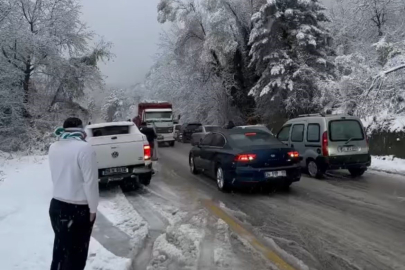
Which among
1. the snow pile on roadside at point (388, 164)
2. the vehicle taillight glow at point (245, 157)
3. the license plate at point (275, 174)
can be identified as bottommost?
the snow pile on roadside at point (388, 164)

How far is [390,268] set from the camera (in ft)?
15.1

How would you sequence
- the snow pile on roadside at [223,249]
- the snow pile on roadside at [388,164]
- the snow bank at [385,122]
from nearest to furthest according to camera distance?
the snow pile on roadside at [223,249] → the snow pile on roadside at [388,164] → the snow bank at [385,122]

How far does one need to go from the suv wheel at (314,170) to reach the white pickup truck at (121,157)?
490 cm

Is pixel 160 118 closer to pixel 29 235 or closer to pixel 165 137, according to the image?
pixel 165 137

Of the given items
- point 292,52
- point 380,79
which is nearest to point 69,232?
point 380,79

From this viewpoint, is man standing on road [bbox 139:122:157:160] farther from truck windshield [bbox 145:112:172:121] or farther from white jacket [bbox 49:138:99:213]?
truck windshield [bbox 145:112:172:121]

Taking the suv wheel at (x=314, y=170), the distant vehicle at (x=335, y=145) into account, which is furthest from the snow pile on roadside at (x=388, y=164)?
the suv wheel at (x=314, y=170)

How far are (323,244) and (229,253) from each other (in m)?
1.39

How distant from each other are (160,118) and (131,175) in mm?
20337

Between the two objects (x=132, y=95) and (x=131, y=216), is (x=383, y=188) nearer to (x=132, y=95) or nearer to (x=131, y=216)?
(x=131, y=216)

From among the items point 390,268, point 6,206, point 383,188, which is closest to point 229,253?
point 390,268

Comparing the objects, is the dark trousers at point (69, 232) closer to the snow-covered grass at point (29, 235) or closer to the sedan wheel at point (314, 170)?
the snow-covered grass at point (29, 235)

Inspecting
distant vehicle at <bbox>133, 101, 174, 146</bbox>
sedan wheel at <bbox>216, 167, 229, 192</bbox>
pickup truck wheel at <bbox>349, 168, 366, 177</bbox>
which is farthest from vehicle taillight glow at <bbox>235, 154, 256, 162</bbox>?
distant vehicle at <bbox>133, 101, 174, 146</bbox>

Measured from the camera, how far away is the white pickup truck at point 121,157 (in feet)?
31.9
